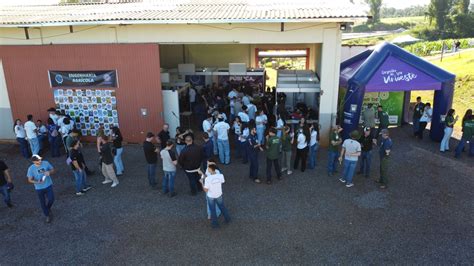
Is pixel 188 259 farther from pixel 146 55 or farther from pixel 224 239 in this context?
pixel 146 55

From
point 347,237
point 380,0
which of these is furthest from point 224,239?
point 380,0

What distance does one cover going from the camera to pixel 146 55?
35.9 feet

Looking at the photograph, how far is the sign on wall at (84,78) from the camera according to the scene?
440 inches

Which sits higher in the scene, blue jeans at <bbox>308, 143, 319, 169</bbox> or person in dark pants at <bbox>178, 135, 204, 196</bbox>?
person in dark pants at <bbox>178, 135, 204, 196</bbox>

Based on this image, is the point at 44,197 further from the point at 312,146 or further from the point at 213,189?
the point at 312,146

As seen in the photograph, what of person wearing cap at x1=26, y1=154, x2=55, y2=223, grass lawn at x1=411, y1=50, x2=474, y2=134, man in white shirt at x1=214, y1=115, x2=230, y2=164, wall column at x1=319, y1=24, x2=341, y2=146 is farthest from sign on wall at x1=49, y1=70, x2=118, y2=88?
grass lawn at x1=411, y1=50, x2=474, y2=134

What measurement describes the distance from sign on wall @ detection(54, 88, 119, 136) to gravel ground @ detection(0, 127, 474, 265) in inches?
109

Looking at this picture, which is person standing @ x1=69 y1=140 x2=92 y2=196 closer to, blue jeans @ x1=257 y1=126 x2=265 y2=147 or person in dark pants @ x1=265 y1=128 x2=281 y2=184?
person in dark pants @ x1=265 y1=128 x2=281 y2=184

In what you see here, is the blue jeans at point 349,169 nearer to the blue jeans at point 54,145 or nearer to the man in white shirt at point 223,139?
the man in white shirt at point 223,139

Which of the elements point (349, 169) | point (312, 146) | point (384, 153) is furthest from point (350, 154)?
point (312, 146)

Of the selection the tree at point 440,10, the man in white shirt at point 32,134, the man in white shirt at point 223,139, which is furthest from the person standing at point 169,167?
the tree at point 440,10

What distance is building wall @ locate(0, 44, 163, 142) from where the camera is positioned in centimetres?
1099

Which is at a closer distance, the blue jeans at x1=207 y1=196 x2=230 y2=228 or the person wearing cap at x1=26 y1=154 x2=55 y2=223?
the blue jeans at x1=207 y1=196 x2=230 y2=228

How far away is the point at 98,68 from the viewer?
1115 cm
